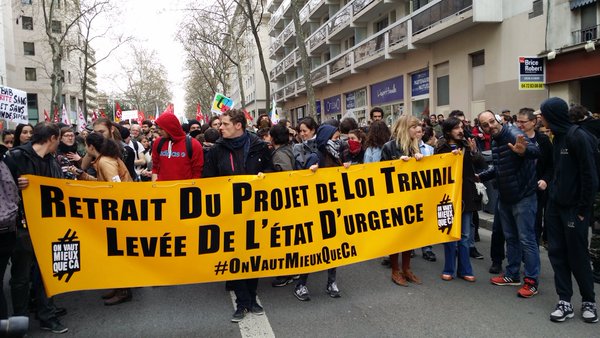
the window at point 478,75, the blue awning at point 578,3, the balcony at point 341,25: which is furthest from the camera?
the balcony at point 341,25

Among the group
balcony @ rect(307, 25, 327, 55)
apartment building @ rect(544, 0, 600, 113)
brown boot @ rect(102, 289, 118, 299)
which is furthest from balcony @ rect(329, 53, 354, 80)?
brown boot @ rect(102, 289, 118, 299)

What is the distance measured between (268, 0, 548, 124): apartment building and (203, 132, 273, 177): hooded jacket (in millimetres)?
5667

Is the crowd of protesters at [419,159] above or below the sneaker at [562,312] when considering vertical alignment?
above

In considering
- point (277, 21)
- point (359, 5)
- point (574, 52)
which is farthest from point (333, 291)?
point (277, 21)

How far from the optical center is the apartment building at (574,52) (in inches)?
509

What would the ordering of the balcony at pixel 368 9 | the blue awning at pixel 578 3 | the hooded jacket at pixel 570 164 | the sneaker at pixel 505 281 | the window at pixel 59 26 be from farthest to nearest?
the window at pixel 59 26 < the balcony at pixel 368 9 < the blue awning at pixel 578 3 < the sneaker at pixel 505 281 < the hooded jacket at pixel 570 164

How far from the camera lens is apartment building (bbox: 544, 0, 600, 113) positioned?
12.9 m

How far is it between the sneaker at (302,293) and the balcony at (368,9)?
2070 cm

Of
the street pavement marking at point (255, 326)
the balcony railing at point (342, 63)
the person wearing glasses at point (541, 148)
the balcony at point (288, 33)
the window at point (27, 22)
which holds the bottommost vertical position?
the street pavement marking at point (255, 326)

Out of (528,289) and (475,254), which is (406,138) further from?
(475,254)

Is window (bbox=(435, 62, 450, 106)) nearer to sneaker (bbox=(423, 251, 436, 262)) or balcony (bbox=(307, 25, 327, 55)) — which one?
sneaker (bbox=(423, 251, 436, 262))

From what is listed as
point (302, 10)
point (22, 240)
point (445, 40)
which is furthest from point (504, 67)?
point (302, 10)

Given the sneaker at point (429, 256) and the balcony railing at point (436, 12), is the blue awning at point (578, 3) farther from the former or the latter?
the sneaker at point (429, 256)

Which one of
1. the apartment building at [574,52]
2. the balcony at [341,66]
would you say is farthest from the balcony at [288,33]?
the apartment building at [574,52]
